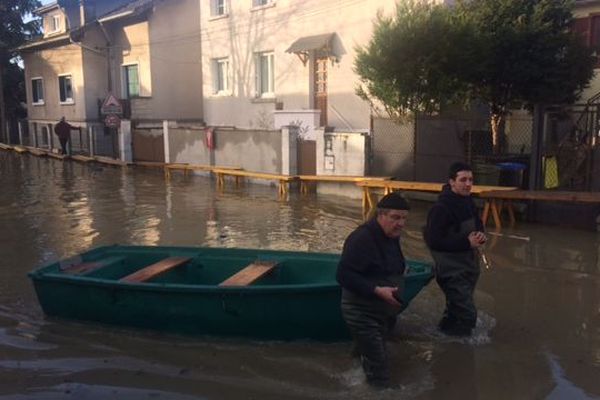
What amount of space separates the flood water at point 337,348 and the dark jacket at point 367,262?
2.92 feet

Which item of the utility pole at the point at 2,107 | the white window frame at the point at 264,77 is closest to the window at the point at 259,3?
the white window frame at the point at 264,77

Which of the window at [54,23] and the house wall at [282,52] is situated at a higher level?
the window at [54,23]

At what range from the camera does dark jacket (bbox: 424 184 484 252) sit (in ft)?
17.6

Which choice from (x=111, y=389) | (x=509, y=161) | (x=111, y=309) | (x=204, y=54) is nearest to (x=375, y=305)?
(x=111, y=389)

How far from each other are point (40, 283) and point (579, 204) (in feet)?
28.2

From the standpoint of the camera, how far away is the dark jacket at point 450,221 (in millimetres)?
5371

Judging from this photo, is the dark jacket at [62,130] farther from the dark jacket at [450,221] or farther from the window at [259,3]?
the dark jacket at [450,221]

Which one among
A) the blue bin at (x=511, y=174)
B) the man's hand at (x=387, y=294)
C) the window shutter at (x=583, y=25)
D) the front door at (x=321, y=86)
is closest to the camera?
the man's hand at (x=387, y=294)

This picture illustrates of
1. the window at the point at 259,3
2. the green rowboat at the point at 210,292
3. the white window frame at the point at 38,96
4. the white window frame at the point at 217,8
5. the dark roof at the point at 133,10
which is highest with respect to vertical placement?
the dark roof at the point at 133,10

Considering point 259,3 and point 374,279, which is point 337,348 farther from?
point 259,3

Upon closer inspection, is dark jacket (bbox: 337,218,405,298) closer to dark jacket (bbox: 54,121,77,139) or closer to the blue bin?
the blue bin

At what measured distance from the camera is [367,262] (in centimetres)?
451

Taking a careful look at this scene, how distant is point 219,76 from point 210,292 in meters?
19.0

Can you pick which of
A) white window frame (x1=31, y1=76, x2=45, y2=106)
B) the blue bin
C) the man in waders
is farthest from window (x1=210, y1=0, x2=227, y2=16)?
the man in waders
